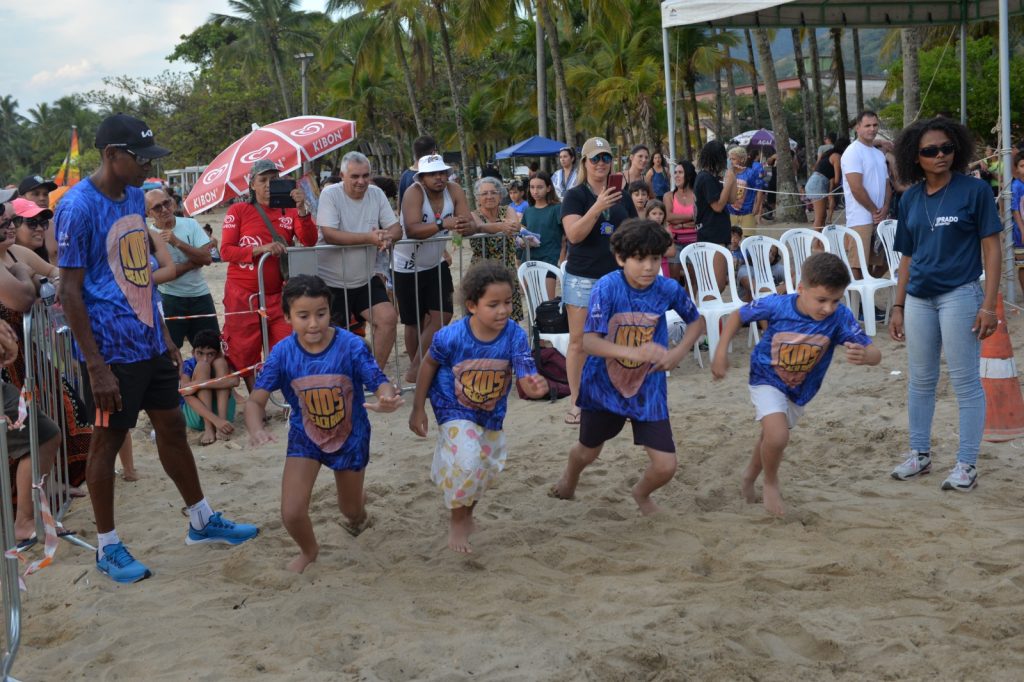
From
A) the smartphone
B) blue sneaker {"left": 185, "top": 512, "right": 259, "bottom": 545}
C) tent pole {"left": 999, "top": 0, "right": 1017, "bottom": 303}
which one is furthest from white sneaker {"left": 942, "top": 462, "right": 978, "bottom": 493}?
the smartphone

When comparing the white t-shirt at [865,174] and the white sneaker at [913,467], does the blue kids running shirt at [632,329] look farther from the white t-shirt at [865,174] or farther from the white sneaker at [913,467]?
the white t-shirt at [865,174]

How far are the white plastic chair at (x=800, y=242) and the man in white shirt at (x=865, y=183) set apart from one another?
363 mm

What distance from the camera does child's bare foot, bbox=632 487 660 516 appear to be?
17.0 feet

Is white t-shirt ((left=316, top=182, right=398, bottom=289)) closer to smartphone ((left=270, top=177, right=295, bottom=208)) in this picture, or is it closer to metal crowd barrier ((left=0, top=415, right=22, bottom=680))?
smartphone ((left=270, top=177, right=295, bottom=208))

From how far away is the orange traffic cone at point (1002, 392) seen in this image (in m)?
5.95

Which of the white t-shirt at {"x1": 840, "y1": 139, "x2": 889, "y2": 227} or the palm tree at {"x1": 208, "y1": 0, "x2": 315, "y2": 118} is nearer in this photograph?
the white t-shirt at {"x1": 840, "y1": 139, "x2": 889, "y2": 227}

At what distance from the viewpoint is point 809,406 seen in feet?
23.4

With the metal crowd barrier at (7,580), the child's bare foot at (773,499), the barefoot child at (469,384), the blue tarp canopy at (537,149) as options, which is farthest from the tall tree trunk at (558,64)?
the metal crowd barrier at (7,580)

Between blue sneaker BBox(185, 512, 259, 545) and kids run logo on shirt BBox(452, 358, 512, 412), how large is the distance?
1424 mm

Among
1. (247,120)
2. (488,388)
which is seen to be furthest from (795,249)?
(247,120)

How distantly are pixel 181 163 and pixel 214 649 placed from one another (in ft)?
176

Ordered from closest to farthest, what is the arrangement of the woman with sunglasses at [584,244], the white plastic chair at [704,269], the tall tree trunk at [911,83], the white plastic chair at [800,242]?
1. the woman with sunglasses at [584,244]
2. the white plastic chair at [704,269]
3. the white plastic chair at [800,242]
4. the tall tree trunk at [911,83]

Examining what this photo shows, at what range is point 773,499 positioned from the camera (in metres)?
5.09

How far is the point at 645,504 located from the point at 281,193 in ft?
13.4
